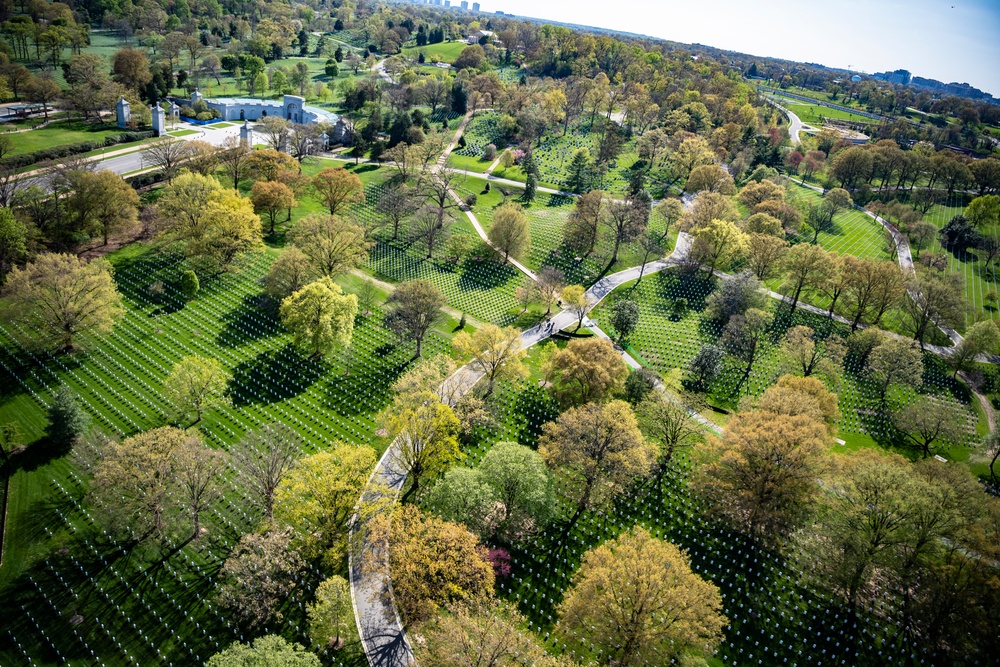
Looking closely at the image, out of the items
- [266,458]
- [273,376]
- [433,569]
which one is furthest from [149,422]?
[433,569]

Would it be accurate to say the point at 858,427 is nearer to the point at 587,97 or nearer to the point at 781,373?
the point at 781,373

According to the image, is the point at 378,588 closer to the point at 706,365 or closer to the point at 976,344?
the point at 706,365

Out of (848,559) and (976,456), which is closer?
(848,559)

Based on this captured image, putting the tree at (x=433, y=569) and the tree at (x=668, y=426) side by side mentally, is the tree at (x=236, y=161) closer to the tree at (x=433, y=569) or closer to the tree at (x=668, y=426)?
the tree at (x=433, y=569)

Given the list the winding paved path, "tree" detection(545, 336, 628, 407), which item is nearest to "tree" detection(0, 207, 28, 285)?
the winding paved path

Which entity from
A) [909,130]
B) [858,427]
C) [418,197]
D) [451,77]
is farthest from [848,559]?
[909,130]

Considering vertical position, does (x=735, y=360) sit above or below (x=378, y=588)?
above

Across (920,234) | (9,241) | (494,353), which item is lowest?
(9,241)
